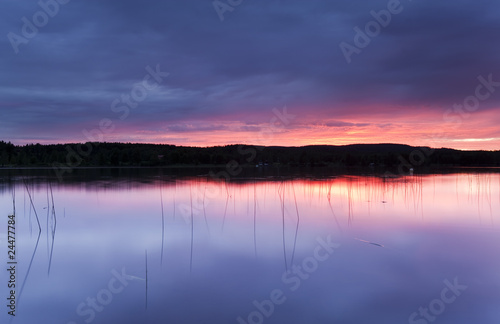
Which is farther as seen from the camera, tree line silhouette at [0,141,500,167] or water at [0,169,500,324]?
tree line silhouette at [0,141,500,167]

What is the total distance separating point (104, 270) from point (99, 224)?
4.80 meters

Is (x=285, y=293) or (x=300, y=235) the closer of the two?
(x=285, y=293)

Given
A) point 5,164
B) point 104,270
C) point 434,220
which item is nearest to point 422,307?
point 104,270

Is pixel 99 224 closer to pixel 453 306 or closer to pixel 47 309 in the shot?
pixel 47 309

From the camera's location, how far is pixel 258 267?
6.49 m

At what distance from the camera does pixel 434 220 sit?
11.0 metres

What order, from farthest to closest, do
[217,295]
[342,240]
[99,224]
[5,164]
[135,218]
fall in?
[5,164], [135,218], [99,224], [342,240], [217,295]

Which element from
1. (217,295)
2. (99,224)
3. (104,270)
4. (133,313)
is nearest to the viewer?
(133,313)

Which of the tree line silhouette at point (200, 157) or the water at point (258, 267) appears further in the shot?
the tree line silhouette at point (200, 157)

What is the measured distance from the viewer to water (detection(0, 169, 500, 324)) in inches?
188

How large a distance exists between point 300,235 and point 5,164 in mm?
76666

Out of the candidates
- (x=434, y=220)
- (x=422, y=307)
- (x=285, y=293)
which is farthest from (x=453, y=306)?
(x=434, y=220)

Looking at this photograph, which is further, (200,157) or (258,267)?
(200,157)

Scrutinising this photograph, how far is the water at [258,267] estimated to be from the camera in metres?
4.78
